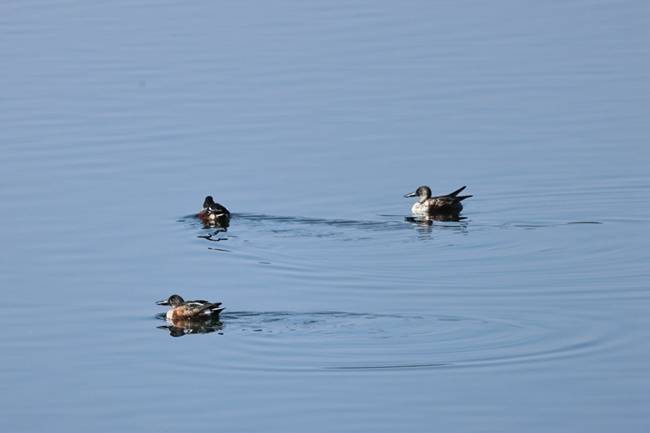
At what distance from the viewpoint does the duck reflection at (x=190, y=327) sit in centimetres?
1603

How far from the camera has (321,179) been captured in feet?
72.4

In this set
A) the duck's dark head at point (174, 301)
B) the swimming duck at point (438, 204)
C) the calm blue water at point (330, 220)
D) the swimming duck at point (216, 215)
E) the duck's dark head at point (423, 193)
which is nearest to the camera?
the calm blue water at point (330, 220)

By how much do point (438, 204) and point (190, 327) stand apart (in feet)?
19.2

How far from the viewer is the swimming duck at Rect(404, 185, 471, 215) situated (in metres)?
20.9

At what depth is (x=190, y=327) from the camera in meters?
16.1

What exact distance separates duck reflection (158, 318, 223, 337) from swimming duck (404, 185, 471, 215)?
5.39 metres

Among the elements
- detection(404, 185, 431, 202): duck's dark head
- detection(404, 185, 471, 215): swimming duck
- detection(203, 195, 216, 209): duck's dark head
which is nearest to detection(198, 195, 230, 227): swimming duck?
detection(203, 195, 216, 209): duck's dark head

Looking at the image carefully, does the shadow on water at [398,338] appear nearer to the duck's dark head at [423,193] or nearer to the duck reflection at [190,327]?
the duck reflection at [190,327]

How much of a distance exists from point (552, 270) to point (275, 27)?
17.1 meters

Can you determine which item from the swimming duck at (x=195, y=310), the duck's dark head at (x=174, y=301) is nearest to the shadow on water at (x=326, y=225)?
the duck's dark head at (x=174, y=301)

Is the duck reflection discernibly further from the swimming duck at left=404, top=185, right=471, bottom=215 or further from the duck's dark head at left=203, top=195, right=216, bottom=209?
the swimming duck at left=404, top=185, right=471, bottom=215

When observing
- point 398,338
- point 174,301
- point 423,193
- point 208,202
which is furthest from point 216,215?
point 398,338

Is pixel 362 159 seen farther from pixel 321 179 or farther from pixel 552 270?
pixel 552 270

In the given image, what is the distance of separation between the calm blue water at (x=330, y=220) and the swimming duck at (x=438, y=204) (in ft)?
0.57
